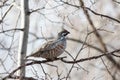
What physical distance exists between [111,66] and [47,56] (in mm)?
4419

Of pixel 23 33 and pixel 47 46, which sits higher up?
pixel 23 33

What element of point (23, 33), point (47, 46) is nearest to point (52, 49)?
point (47, 46)

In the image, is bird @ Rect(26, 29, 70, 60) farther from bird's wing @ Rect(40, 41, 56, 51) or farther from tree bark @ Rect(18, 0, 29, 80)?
tree bark @ Rect(18, 0, 29, 80)

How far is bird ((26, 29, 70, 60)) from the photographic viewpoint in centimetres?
537

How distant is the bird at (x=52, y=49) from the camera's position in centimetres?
537

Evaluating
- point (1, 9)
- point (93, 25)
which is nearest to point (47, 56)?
point (1, 9)

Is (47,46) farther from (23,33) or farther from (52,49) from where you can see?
(23,33)

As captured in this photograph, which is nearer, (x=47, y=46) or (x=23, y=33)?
(x=47, y=46)

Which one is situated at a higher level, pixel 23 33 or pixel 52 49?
pixel 23 33

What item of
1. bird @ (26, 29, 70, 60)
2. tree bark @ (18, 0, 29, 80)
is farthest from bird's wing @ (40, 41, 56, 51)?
tree bark @ (18, 0, 29, 80)

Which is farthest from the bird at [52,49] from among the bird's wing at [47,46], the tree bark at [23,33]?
the tree bark at [23,33]

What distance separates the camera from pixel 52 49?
17.9 ft

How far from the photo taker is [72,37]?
10562 mm

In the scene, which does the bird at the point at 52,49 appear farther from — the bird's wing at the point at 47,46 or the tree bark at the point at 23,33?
the tree bark at the point at 23,33
